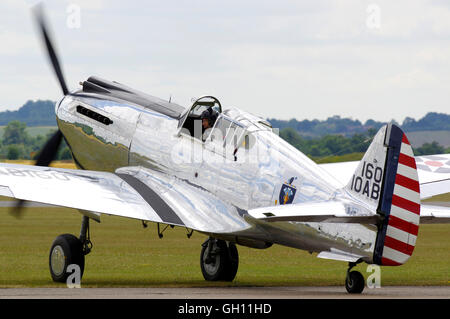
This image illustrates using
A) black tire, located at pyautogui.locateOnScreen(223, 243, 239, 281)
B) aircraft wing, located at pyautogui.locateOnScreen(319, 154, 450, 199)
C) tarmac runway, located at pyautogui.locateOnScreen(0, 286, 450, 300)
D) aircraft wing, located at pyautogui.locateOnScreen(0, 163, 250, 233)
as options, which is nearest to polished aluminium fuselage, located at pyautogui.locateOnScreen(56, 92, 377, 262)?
aircraft wing, located at pyautogui.locateOnScreen(0, 163, 250, 233)

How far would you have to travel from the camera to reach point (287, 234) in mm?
13570

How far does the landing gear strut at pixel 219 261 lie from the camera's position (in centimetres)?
1645

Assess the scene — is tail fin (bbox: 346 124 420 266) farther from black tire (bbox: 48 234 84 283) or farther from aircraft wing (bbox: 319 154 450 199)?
black tire (bbox: 48 234 84 283)

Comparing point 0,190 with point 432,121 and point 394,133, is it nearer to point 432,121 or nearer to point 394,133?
point 394,133

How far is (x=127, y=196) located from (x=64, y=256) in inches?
57.0

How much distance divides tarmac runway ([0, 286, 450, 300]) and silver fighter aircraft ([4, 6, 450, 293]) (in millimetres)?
718

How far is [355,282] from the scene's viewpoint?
13.2 m

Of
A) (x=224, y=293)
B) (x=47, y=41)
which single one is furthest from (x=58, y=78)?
(x=224, y=293)

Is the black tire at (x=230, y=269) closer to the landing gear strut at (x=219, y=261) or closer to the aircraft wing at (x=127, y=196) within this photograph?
the landing gear strut at (x=219, y=261)

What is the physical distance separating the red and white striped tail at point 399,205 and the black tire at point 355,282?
2.74ft
